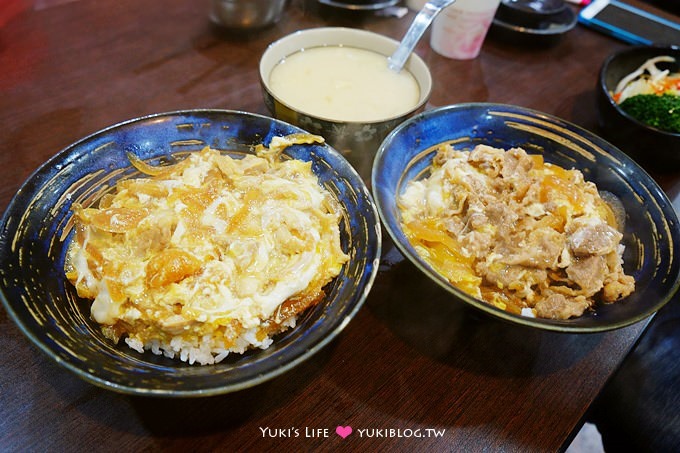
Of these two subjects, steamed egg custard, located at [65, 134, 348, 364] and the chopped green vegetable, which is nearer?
steamed egg custard, located at [65, 134, 348, 364]

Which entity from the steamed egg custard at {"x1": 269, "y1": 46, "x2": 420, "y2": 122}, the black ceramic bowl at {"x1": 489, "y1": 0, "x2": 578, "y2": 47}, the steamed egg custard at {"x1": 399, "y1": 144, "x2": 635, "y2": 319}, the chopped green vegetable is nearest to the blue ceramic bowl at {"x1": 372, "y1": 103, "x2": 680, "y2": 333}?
the steamed egg custard at {"x1": 399, "y1": 144, "x2": 635, "y2": 319}

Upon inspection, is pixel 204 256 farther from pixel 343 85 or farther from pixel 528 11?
pixel 528 11

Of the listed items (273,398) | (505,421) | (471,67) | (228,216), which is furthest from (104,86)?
(505,421)

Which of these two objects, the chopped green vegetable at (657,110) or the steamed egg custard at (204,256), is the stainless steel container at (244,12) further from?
the chopped green vegetable at (657,110)

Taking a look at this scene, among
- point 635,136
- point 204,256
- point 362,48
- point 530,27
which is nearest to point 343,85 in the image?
point 362,48

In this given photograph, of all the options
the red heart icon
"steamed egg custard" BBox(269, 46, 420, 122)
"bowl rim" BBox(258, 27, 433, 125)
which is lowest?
the red heart icon

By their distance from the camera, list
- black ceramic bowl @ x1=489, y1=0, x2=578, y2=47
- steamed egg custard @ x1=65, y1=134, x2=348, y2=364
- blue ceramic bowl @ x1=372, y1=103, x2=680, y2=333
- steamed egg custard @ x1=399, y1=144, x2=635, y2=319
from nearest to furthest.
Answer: steamed egg custard @ x1=65, y1=134, x2=348, y2=364
blue ceramic bowl @ x1=372, y1=103, x2=680, y2=333
steamed egg custard @ x1=399, y1=144, x2=635, y2=319
black ceramic bowl @ x1=489, y1=0, x2=578, y2=47

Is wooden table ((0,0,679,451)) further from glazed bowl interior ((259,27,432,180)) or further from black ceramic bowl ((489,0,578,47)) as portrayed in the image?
black ceramic bowl ((489,0,578,47))
